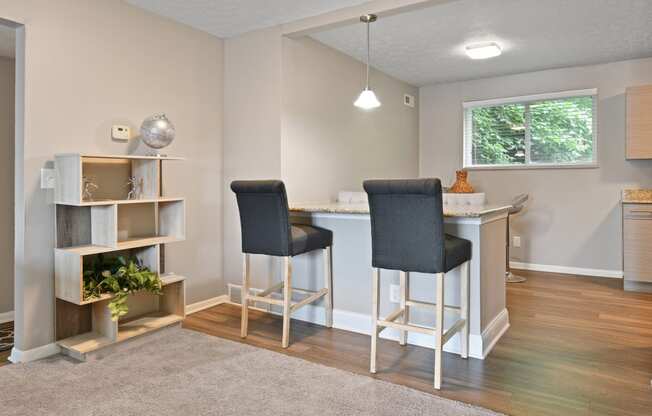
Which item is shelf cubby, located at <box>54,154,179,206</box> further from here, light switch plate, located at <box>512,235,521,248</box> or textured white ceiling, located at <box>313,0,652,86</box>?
light switch plate, located at <box>512,235,521,248</box>

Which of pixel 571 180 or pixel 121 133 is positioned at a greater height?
pixel 121 133

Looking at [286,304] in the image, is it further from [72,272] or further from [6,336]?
[6,336]

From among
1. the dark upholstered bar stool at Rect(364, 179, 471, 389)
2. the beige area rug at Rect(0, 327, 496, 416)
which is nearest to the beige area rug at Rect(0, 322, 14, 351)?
the beige area rug at Rect(0, 327, 496, 416)

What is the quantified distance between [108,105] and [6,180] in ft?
4.24

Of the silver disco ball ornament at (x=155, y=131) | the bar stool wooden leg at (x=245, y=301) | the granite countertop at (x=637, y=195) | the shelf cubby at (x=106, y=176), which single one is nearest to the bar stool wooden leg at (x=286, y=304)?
the bar stool wooden leg at (x=245, y=301)

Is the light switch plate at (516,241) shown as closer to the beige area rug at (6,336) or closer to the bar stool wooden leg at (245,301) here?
the bar stool wooden leg at (245,301)

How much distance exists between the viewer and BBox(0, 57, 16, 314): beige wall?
3561 millimetres

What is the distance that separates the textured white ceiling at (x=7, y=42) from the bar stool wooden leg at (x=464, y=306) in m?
3.20

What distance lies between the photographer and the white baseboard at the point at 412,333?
107 inches

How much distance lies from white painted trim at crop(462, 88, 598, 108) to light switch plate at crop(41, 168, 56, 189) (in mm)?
4541

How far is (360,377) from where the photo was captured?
2.42 metres

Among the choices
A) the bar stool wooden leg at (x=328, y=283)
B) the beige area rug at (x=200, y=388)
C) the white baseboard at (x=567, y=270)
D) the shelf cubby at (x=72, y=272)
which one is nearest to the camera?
the beige area rug at (x=200, y=388)

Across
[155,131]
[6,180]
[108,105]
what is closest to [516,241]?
[155,131]

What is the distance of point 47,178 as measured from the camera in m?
2.69
